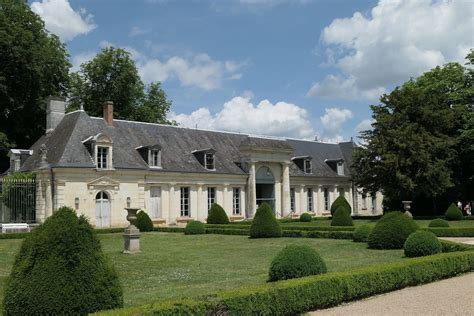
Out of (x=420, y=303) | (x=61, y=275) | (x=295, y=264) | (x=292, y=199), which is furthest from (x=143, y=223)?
(x=61, y=275)

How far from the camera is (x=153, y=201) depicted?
32188 mm

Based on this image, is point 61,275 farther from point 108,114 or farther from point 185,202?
point 185,202

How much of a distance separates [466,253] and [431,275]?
1.99 meters

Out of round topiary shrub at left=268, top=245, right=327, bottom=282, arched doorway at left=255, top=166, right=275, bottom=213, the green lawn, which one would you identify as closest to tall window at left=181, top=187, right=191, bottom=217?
arched doorway at left=255, top=166, right=275, bottom=213

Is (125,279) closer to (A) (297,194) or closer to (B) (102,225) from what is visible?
(B) (102,225)

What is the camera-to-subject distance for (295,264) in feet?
32.9

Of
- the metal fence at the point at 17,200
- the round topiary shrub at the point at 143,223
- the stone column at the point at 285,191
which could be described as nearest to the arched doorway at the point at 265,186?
the stone column at the point at 285,191

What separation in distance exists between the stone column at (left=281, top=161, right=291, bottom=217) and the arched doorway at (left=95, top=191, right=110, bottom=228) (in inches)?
557

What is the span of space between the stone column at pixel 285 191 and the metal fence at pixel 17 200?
17.7 m

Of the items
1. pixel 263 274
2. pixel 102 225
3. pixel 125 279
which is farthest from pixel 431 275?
pixel 102 225

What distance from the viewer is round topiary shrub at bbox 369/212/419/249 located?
16938mm

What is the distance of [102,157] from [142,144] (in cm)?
381

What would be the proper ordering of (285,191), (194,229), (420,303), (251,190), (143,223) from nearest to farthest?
(420,303) → (194,229) → (143,223) → (251,190) → (285,191)

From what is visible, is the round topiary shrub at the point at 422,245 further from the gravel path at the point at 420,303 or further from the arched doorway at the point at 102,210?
the arched doorway at the point at 102,210
